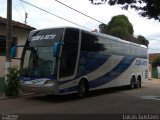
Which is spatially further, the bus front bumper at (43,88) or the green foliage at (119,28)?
the green foliage at (119,28)

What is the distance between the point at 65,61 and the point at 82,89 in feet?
7.52

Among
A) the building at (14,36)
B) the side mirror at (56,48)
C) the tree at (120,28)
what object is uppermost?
the tree at (120,28)

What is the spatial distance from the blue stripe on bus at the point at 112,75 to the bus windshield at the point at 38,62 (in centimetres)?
118

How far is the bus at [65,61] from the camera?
1623 centimetres

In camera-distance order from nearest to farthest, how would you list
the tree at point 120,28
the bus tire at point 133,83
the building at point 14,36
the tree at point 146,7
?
the tree at point 146,7
the building at point 14,36
the bus tire at point 133,83
the tree at point 120,28

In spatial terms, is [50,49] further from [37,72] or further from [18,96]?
[18,96]

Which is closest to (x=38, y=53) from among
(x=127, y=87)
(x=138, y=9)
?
(x=138, y=9)

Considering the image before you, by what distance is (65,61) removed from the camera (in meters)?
16.7

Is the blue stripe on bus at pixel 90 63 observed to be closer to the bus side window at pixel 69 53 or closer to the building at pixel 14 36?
the bus side window at pixel 69 53

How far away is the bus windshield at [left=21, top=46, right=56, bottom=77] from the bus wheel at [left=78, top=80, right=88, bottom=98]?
242 cm

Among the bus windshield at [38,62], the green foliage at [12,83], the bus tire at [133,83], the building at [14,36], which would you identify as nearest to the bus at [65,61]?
the bus windshield at [38,62]

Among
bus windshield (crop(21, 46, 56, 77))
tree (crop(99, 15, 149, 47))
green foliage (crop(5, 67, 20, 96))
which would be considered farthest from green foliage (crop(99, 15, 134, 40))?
bus windshield (crop(21, 46, 56, 77))

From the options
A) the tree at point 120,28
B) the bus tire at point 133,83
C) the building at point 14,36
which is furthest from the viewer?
the tree at point 120,28

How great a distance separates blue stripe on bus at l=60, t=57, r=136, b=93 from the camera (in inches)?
693
